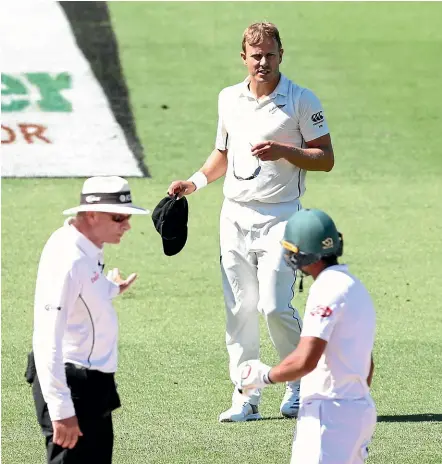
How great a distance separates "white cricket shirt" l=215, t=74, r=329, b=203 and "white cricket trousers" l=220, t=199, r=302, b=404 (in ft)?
0.35

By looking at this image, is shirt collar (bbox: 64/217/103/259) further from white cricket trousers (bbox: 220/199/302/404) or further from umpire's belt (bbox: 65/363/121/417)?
white cricket trousers (bbox: 220/199/302/404)

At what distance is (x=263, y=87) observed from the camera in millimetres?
8148

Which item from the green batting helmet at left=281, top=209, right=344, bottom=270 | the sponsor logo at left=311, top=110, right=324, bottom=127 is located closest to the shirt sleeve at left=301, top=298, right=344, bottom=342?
the green batting helmet at left=281, top=209, right=344, bottom=270

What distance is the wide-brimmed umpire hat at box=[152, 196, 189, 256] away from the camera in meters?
8.38

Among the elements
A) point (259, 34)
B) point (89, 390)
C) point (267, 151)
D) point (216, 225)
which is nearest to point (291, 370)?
point (89, 390)

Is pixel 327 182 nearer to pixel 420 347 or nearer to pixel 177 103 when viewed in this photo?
pixel 177 103

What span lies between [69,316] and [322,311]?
1189mm

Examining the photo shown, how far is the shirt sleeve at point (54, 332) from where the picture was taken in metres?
5.31

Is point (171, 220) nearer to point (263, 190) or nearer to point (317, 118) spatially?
point (263, 190)

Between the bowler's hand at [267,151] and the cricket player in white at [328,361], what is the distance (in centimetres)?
240

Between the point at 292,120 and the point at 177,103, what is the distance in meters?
8.67

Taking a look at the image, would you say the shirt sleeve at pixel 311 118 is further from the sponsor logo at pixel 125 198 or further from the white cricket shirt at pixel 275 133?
the sponsor logo at pixel 125 198

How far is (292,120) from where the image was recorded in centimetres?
809

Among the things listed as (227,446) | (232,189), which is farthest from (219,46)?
(227,446)
